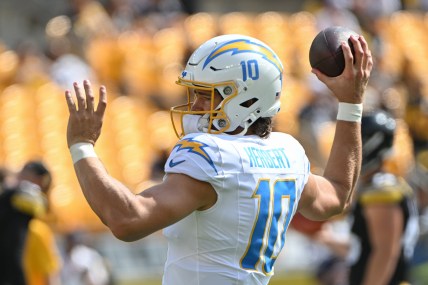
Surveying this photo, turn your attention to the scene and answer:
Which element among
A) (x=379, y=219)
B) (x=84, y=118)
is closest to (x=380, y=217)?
(x=379, y=219)

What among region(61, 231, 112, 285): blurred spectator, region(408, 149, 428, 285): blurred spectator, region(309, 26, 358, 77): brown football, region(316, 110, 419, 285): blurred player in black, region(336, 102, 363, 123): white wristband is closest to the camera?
region(309, 26, 358, 77): brown football

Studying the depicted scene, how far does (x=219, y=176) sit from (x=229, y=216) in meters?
0.16

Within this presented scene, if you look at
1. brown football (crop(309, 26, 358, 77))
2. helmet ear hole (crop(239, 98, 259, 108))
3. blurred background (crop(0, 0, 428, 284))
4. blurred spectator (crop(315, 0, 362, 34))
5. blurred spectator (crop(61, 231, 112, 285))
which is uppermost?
brown football (crop(309, 26, 358, 77))

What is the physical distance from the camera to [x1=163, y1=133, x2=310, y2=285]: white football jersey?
3637 millimetres

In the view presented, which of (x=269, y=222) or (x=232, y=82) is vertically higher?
(x=232, y=82)

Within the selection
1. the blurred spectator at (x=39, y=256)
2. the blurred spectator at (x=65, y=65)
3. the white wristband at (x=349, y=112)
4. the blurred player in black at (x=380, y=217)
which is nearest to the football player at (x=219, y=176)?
the white wristband at (x=349, y=112)

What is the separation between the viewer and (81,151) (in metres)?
3.57

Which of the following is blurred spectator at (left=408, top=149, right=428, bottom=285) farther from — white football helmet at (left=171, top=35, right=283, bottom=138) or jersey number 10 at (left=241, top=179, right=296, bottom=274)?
white football helmet at (left=171, top=35, right=283, bottom=138)

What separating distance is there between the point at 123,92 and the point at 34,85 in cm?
117

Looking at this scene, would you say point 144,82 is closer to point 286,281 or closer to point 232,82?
point 286,281

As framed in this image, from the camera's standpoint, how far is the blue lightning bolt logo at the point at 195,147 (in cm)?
362

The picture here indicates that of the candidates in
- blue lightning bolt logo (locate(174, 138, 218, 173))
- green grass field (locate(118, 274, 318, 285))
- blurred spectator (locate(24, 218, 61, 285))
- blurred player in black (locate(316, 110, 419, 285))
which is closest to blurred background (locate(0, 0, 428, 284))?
green grass field (locate(118, 274, 318, 285))

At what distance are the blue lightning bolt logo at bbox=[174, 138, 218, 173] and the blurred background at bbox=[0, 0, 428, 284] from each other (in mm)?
5703

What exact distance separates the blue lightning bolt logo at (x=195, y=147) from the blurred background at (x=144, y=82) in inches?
225
